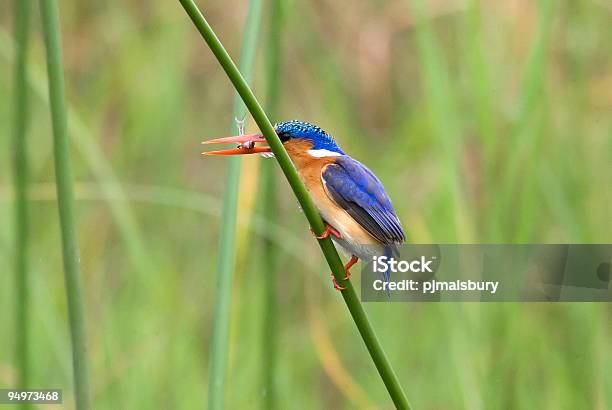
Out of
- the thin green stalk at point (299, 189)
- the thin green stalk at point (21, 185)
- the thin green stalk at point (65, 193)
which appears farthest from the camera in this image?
the thin green stalk at point (21, 185)

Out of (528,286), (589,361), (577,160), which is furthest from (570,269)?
(577,160)

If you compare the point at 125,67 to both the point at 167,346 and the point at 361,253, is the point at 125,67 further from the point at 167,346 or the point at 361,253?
the point at 361,253

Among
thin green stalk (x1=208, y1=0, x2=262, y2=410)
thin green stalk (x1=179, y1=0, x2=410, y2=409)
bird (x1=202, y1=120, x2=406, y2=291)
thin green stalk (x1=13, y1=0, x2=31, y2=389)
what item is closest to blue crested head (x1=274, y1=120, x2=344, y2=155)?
bird (x1=202, y1=120, x2=406, y2=291)

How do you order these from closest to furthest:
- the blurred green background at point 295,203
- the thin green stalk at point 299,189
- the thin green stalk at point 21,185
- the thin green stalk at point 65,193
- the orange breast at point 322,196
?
the thin green stalk at point 299,189 < the thin green stalk at point 65,193 < the orange breast at point 322,196 < the thin green stalk at point 21,185 < the blurred green background at point 295,203

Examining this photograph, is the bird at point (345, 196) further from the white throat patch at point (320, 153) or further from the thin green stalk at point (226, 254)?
the thin green stalk at point (226, 254)

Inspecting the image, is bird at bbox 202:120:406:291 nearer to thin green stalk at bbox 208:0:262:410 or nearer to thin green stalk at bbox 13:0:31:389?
thin green stalk at bbox 208:0:262:410

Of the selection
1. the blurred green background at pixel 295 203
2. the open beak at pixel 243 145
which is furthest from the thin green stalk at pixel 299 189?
the blurred green background at pixel 295 203

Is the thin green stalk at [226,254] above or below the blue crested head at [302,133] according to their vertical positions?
below
